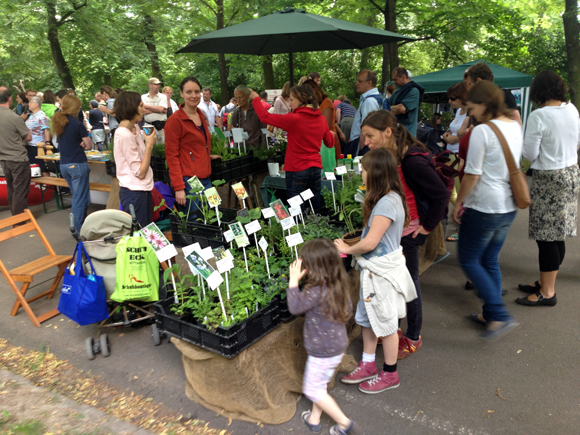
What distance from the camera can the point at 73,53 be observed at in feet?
68.7

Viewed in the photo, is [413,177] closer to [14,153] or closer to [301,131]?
[301,131]

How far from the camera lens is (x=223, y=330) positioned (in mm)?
2379

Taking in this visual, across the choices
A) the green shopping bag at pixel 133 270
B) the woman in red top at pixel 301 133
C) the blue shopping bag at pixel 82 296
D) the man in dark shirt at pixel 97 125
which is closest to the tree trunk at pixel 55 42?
the man in dark shirt at pixel 97 125

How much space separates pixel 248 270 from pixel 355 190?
1.46m

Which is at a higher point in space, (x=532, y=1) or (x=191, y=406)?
(x=532, y=1)

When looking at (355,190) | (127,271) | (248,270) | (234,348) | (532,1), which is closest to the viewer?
(234,348)

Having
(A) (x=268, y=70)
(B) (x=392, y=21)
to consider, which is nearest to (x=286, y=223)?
(B) (x=392, y=21)

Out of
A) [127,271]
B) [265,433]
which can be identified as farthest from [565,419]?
[127,271]

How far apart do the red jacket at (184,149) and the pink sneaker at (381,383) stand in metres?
2.40

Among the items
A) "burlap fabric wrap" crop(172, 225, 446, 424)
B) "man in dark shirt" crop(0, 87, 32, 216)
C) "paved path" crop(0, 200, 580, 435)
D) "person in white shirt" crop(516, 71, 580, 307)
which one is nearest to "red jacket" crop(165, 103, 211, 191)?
"paved path" crop(0, 200, 580, 435)

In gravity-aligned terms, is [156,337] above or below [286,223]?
below

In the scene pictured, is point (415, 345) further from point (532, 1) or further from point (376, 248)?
point (532, 1)

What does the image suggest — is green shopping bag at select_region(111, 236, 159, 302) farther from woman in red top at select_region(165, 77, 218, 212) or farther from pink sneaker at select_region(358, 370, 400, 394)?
pink sneaker at select_region(358, 370, 400, 394)

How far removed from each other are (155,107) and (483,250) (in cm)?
665
